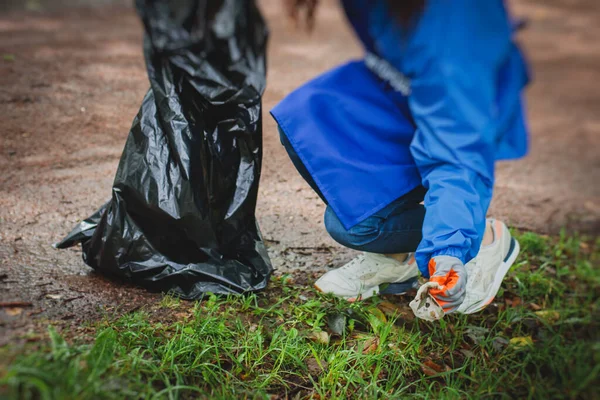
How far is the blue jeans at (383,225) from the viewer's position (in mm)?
2256

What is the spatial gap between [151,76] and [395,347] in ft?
4.29

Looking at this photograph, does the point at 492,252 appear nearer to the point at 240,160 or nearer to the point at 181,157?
the point at 240,160

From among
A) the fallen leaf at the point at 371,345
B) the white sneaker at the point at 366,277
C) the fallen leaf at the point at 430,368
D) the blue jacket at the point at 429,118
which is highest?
the blue jacket at the point at 429,118

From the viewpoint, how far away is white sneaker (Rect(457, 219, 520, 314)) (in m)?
2.27

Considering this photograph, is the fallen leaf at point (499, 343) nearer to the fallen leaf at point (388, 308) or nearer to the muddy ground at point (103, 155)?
the fallen leaf at point (388, 308)

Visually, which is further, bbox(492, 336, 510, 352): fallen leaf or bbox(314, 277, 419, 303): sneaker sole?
bbox(314, 277, 419, 303): sneaker sole

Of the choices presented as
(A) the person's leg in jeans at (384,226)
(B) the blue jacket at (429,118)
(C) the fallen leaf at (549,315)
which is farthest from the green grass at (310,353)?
(B) the blue jacket at (429,118)

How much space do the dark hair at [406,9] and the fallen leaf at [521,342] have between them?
124 cm

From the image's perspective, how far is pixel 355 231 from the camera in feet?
7.41

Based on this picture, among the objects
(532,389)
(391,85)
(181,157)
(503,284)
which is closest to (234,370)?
(181,157)

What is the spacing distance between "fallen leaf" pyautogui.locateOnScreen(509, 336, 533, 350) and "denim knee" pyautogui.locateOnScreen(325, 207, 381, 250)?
26.2 inches

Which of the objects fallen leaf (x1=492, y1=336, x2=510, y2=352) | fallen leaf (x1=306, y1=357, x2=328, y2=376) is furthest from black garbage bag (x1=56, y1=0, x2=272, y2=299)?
fallen leaf (x1=492, y1=336, x2=510, y2=352)

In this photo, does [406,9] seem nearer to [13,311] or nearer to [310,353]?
[310,353]

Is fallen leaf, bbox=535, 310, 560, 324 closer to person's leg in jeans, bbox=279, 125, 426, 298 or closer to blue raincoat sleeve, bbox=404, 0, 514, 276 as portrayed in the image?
person's leg in jeans, bbox=279, 125, 426, 298
